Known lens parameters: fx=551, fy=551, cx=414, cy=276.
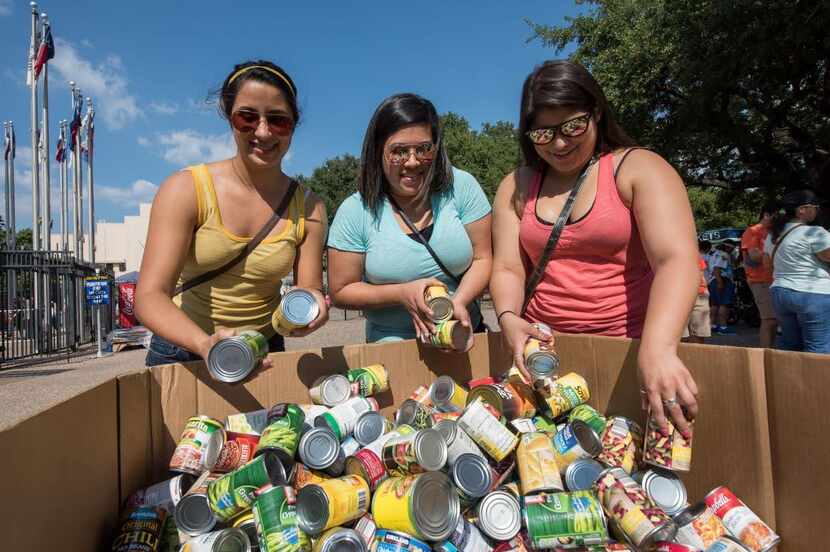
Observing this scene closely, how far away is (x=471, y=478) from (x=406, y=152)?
1.21m

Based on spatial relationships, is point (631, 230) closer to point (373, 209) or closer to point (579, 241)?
point (579, 241)

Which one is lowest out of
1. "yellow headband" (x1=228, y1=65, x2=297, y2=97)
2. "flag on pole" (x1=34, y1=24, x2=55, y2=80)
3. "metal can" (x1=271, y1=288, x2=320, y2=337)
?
"metal can" (x1=271, y1=288, x2=320, y2=337)

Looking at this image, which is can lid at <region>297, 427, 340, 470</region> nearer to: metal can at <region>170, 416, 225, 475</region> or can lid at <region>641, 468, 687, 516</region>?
metal can at <region>170, 416, 225, 475</region>

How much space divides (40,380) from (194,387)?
8.31 metres

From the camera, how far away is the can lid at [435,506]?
1.42 m

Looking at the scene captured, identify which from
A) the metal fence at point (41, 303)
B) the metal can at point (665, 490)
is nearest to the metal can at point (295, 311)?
the metal can at point (665, 490)

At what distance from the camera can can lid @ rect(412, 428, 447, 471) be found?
5.00ft

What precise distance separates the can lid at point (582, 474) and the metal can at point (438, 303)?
0.66m

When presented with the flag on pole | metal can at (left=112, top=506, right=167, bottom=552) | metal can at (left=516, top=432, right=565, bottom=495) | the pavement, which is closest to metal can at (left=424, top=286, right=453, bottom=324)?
metal can at (left=516, top=432, right=565, bottom=495)

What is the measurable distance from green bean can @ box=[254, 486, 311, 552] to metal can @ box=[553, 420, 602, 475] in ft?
2.56

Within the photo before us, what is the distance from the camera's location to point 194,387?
1897mm

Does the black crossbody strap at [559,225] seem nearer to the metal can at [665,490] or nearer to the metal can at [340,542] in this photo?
the metal can at [665,490]

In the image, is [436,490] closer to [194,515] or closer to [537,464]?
[537,464]

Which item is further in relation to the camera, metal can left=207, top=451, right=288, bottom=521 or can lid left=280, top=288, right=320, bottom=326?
can lid left=280, top=288, right=320, bottom=326
